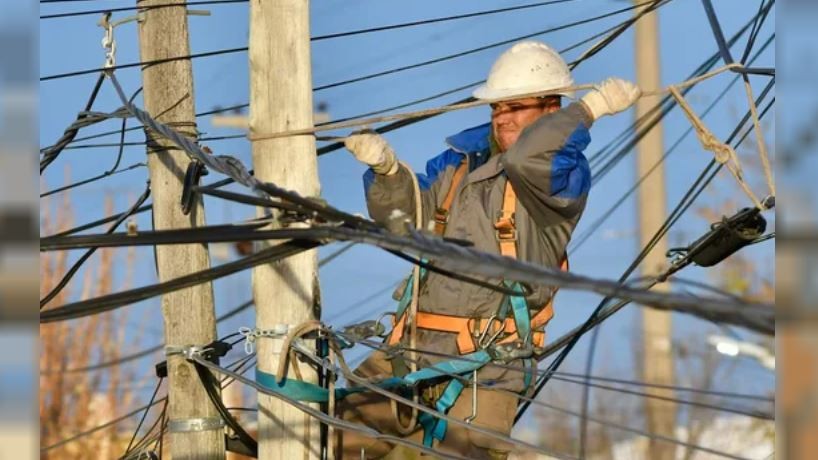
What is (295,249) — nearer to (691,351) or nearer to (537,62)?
(537,62)

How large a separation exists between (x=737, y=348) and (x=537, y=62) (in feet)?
4.41

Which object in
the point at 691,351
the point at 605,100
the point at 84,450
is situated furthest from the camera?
the point at 84,450

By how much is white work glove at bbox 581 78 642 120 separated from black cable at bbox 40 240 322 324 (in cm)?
111

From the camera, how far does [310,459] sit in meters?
4.77

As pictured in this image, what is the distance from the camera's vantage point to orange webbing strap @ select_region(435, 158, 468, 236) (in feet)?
16.7

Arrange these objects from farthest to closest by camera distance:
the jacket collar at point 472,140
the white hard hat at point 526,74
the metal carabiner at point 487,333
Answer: the jacket collar at point 472,140
the white hard hat at point 526,74
the metal carabiner at point 487,333

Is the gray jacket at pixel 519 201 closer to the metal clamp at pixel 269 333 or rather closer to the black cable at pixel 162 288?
the metal clamp at pixel 269 333

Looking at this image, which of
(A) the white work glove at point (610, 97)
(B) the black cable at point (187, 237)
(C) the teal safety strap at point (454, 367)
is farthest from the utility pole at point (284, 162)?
(A) the white work glove at point (610, 97)

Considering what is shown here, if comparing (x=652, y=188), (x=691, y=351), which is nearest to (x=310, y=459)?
(x=691, y=351)

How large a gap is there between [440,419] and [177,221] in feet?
4.88

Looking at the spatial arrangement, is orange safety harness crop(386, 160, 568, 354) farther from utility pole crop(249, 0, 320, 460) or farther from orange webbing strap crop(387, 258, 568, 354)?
utility pole crop(249, 0, 320, 460)

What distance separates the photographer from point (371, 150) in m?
4.68

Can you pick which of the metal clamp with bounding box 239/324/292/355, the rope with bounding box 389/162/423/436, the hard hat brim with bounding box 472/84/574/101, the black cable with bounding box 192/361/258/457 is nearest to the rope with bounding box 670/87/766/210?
the hard hat brim with bounding box 472/84/574/101

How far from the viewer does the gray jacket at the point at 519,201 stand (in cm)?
463
